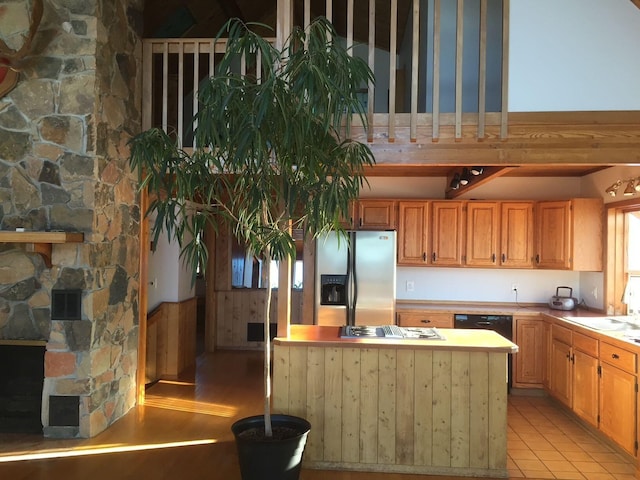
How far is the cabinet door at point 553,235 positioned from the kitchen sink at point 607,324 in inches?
31.1

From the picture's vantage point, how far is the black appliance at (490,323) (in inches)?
→ 216

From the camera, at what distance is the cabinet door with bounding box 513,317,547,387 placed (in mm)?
5402

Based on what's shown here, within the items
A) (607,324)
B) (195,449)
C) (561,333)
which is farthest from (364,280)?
(195,449)

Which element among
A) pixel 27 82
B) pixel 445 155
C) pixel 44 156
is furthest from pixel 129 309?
pixel 445 155

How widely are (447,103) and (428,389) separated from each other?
9.03 ft

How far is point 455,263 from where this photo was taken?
593 centimetres

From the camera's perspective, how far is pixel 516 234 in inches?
229

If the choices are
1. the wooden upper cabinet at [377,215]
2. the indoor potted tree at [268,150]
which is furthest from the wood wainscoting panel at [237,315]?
the indoor potted tree at [268,150]

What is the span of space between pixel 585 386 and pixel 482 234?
2.03m

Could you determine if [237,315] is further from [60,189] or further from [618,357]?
[618,357]

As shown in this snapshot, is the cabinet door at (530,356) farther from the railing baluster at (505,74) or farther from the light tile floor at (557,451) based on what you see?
the railing baluster at (505,74)

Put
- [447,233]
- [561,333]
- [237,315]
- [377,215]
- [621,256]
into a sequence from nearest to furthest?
[561,333], [621,256], [447,233], [377,215], [237,315]

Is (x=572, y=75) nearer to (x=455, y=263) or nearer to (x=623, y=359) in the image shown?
(x=623, y=359)

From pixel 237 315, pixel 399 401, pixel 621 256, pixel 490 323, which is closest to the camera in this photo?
pixel 399 401
